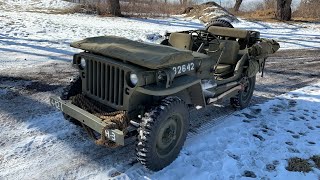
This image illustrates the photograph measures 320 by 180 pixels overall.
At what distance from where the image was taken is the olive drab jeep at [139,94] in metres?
3.96

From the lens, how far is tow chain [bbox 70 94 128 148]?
13.1 feet

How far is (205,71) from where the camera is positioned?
5035 millimetres

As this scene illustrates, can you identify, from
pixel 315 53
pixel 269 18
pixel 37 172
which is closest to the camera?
pixel 37 172

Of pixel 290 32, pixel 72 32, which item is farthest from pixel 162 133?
pixel 290 32

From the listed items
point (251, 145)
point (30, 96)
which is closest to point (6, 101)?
point (30, 96)

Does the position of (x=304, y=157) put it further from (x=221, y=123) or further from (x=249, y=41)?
(x=249, y=41)

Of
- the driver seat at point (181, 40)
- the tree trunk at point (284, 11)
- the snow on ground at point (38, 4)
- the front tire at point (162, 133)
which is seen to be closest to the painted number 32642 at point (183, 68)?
the front tire at point (162, 133)

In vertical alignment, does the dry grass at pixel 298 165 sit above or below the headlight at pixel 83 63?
below

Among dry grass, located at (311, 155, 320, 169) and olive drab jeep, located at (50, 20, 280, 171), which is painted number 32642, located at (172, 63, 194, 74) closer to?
olive drab jeep, located at (50, 20, 280, 171)

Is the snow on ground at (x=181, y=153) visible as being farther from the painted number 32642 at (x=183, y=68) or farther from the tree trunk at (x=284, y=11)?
the tree trunk at (x=284, y=11)

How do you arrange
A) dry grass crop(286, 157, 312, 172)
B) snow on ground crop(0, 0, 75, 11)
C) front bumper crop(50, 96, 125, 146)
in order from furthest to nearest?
snow on ground crop(0, 0, 75, 11), dry grass crop(286, 157, 312, 172), front bumper crop(50, 96, 125, 146)

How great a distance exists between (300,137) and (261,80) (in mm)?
3464

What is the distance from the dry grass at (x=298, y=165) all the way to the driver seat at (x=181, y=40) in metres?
2.70

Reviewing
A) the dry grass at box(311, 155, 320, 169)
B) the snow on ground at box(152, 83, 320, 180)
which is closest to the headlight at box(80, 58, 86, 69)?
the snow on ground at box(152, 83, 320, 180)
